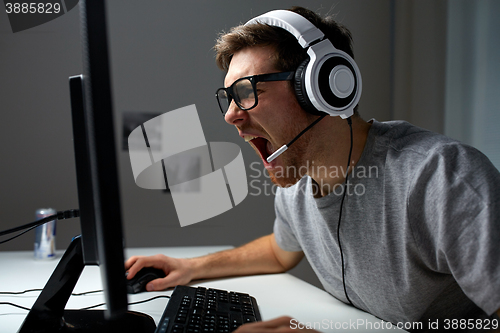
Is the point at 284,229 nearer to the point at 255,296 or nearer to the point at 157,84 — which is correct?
the point at 255,296

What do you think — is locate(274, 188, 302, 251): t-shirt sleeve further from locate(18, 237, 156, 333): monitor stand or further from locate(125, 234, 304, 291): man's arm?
locate(18, 237, 156, 333): monitor stand

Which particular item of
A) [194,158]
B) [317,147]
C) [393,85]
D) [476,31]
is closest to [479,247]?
[317,147]

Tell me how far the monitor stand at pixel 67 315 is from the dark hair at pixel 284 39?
2.01 feet

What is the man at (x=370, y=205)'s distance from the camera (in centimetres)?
60

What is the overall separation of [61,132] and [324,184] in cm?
138

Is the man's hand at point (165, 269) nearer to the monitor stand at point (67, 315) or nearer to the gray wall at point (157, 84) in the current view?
the monitor stand at point (67, 315)

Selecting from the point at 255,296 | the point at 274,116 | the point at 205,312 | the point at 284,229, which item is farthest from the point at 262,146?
the point at 205,312

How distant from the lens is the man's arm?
0.90 metres

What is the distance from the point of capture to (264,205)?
192 centimetres

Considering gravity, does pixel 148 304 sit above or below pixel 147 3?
below

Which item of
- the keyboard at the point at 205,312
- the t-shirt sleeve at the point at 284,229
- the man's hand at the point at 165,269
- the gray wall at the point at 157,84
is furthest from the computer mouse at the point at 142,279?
the gray wall at the point at 157,84

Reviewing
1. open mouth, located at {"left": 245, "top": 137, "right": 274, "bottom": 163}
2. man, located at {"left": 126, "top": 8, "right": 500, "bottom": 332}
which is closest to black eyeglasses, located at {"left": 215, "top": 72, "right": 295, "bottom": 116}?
man, located at {"left": 126, "top": 8, "right": 500, "bottom": 332}

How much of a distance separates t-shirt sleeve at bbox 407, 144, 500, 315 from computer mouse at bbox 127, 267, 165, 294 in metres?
0.63

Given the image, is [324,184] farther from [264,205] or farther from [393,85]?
[393,85]
